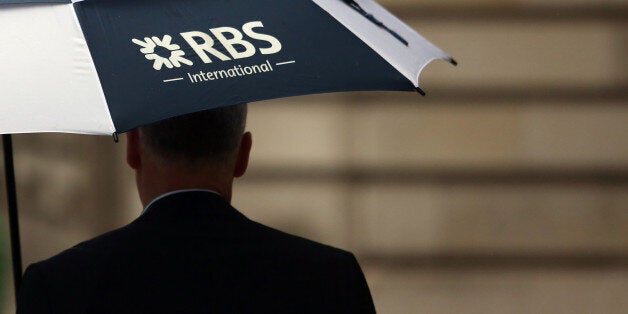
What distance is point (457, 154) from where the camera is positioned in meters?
7.15

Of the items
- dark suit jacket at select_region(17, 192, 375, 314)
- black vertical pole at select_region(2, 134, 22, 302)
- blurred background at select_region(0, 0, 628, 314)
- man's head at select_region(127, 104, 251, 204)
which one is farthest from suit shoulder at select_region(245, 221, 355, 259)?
blurred background at select_region(0, 0, 628, 314)

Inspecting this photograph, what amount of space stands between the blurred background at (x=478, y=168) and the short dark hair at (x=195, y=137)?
180 inches

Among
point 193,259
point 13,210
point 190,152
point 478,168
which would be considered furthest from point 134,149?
point 478,168

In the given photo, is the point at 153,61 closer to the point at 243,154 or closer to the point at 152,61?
the point at 152,61

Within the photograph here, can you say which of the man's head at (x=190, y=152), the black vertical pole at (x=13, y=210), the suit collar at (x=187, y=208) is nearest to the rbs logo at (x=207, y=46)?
the man's head at (x=190, y=152)

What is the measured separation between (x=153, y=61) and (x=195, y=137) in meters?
0.19

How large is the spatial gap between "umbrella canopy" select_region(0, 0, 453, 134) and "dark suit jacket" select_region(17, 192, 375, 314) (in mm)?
220

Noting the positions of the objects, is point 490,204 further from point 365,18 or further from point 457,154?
point 365,18

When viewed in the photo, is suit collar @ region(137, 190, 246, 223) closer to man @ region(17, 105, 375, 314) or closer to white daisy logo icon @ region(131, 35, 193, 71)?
man @ region(17, 105, 375, 314)

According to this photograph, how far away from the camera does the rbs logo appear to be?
98.0 inches

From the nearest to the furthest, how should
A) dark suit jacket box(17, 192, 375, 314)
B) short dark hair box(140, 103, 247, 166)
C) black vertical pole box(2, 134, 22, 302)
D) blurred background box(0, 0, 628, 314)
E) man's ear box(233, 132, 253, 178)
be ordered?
dark suit jacket box(17, 192, 375, 314), short dark hair box(140, 103, 247, 166), man's ear box(233, 132, 253, 178), black vertical pole box(2, 134, 22, 302), blurred background box(0, 0, 628, 314)

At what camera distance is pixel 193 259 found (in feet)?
7.78

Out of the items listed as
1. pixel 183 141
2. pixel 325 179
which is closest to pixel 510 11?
pixel 325 179

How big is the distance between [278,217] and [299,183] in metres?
0.24
